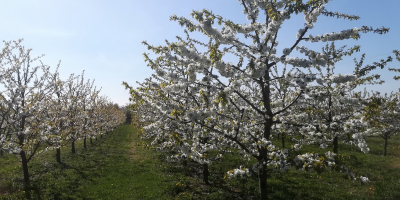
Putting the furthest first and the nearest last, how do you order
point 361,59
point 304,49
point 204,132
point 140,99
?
1. point 361,59
2. point 204,132
3. point 140,99
4. point 304,49

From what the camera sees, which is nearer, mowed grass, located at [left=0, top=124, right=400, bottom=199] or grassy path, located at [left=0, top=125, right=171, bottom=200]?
mowed grass, located at [left=0, top=124, right=400, bottom=199]

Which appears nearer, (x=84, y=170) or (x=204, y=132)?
(x=204, y=132)

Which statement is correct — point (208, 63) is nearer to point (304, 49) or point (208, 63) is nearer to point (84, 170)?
point (304, 49)

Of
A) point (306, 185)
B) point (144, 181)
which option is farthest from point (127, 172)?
point (306, 185)

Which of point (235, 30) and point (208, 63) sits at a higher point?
point (235, 30)

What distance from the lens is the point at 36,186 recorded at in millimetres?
10062

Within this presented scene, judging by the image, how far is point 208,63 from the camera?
5.36m

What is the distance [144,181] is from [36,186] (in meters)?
4.82

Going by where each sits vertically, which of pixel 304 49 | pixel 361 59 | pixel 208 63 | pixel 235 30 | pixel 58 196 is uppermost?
pixel 361 59

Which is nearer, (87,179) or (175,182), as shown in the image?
(175,182)

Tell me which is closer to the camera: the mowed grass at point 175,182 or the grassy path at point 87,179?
the mowed grass at point 175,182

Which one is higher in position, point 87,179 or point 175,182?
point 175,182

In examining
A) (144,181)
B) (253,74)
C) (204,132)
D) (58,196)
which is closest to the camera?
(253,74)

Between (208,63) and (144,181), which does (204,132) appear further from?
(144,181)
